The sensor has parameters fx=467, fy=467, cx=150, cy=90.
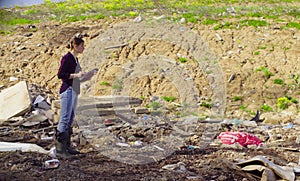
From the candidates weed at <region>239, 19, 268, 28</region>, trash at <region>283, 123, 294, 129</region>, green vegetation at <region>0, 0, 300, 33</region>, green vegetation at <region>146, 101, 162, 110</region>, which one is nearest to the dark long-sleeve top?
trash at <region>283, 123, 294, 129</region>

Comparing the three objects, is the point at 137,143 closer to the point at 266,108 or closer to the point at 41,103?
the point at 41,103

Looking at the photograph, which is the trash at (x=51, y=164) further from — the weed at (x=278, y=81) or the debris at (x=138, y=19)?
the debris at (x=138, y=19)

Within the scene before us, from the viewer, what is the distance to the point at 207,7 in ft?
→ 46.3

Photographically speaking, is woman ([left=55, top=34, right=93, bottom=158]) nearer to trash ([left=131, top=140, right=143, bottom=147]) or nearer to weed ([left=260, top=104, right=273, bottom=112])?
trash ([left=131, top=140, right=143, bottom=147])

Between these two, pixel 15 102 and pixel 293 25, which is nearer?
pixel 15 102

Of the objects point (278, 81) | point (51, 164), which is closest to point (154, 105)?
point (278, 81)

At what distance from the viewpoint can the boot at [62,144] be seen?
4.89 meters

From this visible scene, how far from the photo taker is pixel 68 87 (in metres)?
4.75

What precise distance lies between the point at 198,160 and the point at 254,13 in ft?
29.3

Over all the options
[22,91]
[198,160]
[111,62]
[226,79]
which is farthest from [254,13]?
[198,160]

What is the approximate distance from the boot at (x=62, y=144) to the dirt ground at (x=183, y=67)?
0.68m

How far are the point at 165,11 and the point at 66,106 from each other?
30.0 feet

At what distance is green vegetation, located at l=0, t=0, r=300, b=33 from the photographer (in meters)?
12.6

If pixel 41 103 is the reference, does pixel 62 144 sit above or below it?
above
